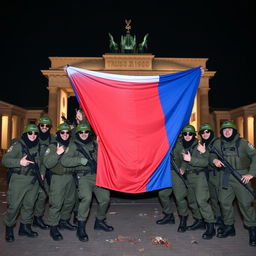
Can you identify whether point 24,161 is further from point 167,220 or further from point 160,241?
point 167,220

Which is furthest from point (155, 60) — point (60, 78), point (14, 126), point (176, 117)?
point (176, 117)

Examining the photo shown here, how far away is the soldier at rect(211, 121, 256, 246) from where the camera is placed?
5199 mm

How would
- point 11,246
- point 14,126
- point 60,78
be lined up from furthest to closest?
point 14,126
point 60,78
point 11,246

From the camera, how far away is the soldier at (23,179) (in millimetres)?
5230

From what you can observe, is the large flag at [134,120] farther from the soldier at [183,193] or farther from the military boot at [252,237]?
the military boot at [252,237]

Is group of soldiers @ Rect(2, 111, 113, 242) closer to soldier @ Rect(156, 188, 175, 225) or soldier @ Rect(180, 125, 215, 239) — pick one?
soldier @ Rect(156, 188, 175, 225)

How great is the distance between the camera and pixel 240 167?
536 centimetres

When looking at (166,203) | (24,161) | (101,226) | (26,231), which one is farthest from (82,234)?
(166,203)

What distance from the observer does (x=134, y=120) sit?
5438 mm

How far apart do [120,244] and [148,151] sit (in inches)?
69.6

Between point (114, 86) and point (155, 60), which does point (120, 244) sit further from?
point (155, 60)

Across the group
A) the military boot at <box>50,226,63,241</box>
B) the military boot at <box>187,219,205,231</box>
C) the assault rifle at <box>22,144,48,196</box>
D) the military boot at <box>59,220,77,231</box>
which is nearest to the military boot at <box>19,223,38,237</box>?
the military boot at <box>50,226,63,241</box>

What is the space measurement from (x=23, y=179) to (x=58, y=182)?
65 cm

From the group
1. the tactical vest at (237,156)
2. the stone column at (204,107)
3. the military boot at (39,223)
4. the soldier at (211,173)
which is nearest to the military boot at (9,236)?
the military boot at (39,223)
